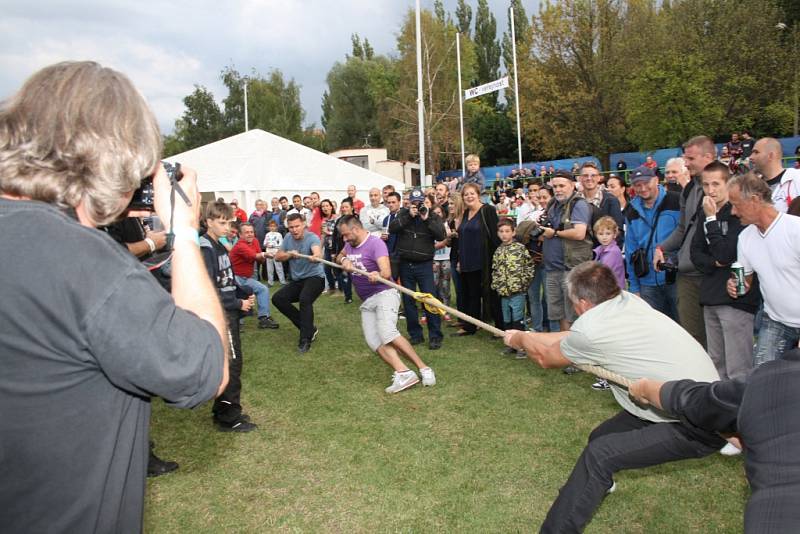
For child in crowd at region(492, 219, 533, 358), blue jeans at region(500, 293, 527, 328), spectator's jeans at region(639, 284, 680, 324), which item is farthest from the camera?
blue jeans at region(500, 293, 527, 328)

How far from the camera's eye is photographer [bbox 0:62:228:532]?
111 cm

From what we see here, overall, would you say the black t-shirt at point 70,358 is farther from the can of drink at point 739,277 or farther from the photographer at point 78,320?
the can of drink at point 739,277

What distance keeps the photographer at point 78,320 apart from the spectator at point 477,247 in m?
6.45

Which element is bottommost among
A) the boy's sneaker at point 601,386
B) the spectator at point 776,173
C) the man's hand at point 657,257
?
the boy's sneaker at point 601,386

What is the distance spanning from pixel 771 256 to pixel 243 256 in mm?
6757

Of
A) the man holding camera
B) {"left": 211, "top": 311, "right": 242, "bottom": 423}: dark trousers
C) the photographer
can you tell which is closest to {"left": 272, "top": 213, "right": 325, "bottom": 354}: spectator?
the man holding camera

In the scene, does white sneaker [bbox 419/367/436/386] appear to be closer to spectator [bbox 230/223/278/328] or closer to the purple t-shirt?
the purple t-shirt

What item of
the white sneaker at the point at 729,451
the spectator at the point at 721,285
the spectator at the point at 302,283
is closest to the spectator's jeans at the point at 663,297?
the spectator at the point at 721,285

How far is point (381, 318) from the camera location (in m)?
5.89

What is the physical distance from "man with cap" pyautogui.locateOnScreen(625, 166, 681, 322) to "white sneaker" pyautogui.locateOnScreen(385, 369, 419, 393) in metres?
2.59

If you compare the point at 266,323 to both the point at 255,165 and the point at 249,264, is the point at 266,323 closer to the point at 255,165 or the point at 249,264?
the point at 249,264

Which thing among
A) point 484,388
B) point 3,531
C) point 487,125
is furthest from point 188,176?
point 487,125

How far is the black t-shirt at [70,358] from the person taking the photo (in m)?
1.10

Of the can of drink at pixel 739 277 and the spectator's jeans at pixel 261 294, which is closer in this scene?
the can of drink at pixel 739 277
